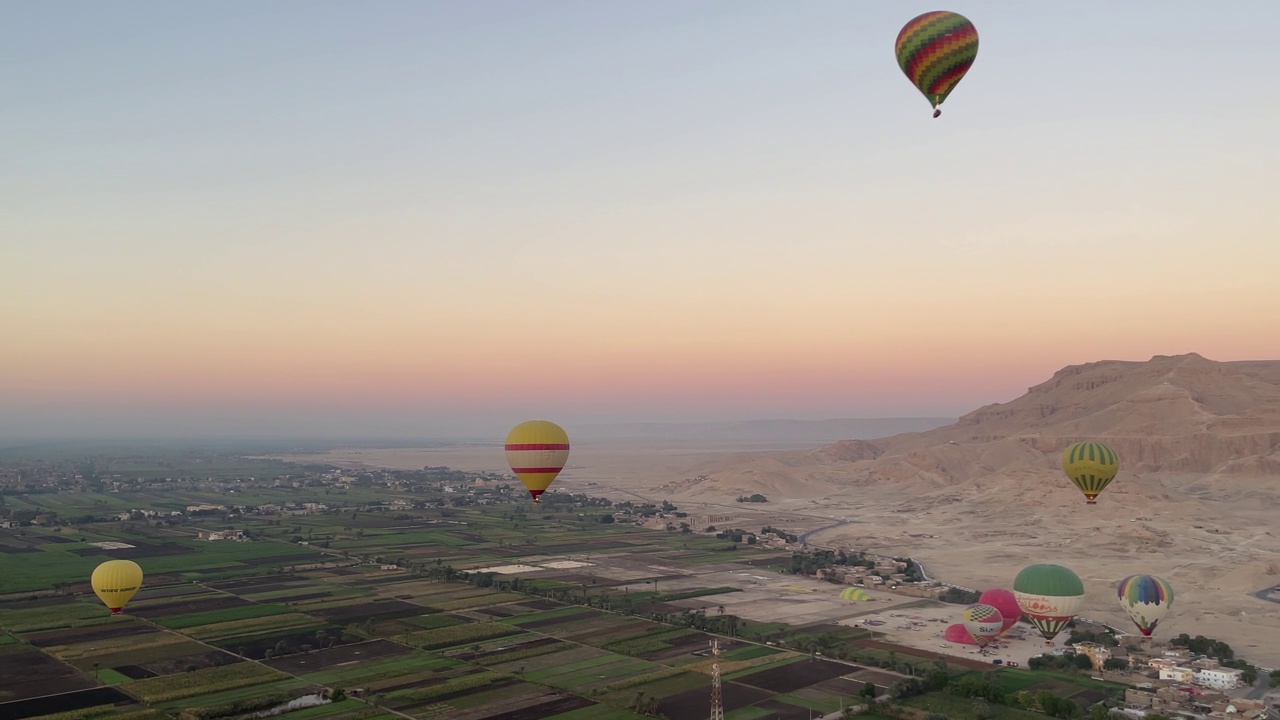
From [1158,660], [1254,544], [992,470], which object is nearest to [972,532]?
[1254,544]

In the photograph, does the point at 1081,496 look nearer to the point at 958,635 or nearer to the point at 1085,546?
the point at 1085,546

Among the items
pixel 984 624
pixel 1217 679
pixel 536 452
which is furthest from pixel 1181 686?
pixel 536 452

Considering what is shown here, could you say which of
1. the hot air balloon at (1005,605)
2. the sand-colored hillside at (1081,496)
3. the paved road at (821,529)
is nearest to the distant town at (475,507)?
the paved road at (821,529)

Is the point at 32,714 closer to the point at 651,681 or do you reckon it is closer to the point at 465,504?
the point at 651,681

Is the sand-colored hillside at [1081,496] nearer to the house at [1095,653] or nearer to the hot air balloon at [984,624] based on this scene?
the house at [1095,653]

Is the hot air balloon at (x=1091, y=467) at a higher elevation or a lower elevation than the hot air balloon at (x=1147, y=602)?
higher

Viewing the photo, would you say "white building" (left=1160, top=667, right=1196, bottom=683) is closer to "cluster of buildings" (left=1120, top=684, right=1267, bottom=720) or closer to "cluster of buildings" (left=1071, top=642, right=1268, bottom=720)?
"cluster of buildings" (left=1071, top=642, right=1268, bottom=720)
